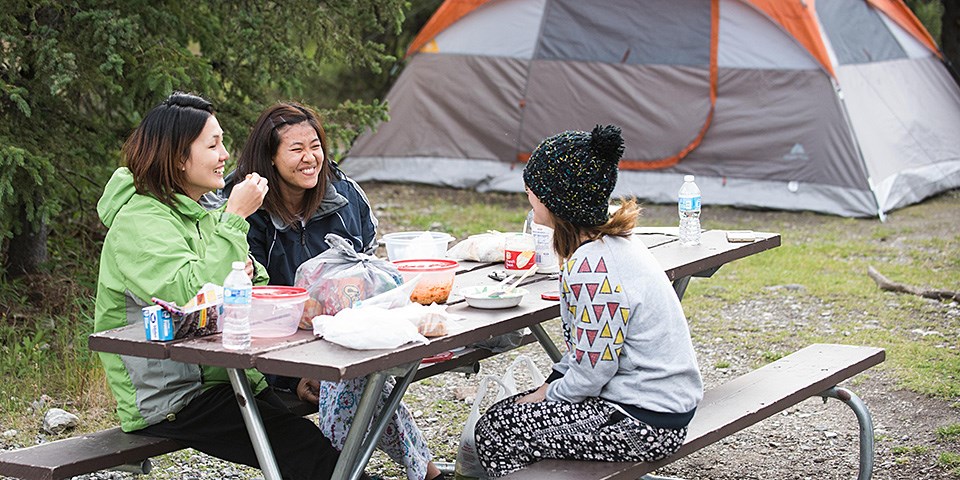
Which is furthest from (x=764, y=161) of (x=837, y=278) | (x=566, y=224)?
(x=566, y=224)

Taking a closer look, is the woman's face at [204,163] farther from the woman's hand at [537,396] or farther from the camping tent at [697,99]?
the camping tent at [697,99]

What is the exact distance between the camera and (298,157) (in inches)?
151

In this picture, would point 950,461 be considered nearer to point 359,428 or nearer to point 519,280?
point 519,280

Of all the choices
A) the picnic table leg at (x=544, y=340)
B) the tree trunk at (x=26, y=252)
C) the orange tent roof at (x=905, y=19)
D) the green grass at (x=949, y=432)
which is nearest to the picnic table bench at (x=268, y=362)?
the picnic table leg at (x=544, y=340)

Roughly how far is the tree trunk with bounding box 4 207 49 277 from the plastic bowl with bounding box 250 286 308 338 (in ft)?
11.2

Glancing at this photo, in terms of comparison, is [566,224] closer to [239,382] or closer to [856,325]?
[239,382]

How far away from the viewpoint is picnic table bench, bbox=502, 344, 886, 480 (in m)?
3.22

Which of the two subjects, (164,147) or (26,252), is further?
(26,252)

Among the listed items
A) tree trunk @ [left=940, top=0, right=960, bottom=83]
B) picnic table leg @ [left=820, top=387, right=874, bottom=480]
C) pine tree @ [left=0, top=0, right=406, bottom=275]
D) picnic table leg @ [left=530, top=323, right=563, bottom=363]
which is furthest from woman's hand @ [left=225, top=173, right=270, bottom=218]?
tree trunk @ [left=940, top=0, right=960, bottom=83]

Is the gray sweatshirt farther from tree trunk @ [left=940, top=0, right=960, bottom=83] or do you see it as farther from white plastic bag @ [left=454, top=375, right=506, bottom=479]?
tree trunk @ [left=940, top=0, right=960, bottom=83]

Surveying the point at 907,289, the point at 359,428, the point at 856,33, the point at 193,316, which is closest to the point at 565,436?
the point at 359,428

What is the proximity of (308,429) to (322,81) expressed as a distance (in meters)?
8.85

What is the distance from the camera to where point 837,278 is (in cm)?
712

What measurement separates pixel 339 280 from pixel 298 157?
737mm
